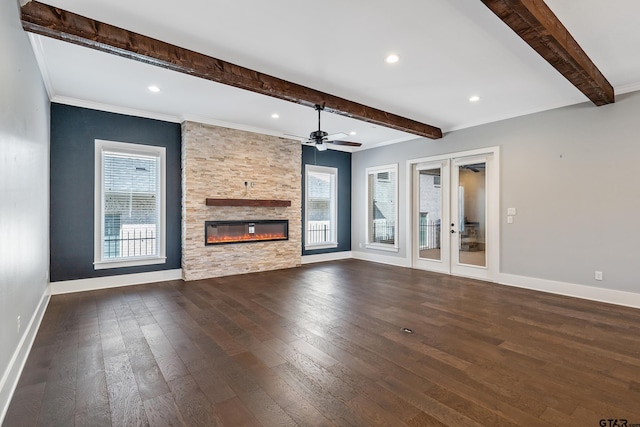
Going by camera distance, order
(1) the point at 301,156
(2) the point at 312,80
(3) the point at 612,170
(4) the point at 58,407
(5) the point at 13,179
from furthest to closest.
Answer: (1) the point at 301,156 < (3) the point at 612,170 < (2) the point at 312,80 < (5) the point at 13,179 < (4) the point at 58,407

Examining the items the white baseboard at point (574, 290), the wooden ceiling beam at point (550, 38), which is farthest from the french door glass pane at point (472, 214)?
the wooden ceiling beam at point (550, 38)

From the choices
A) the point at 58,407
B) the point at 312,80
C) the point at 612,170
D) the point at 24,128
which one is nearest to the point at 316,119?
the point at 312,80

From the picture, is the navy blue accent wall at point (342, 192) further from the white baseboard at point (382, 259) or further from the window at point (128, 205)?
the window at point (128, 205)

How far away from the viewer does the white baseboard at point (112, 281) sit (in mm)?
4984

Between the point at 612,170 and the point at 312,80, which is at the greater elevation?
the point at 312,80

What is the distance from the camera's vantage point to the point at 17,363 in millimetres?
2510

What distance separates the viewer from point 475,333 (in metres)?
3.38

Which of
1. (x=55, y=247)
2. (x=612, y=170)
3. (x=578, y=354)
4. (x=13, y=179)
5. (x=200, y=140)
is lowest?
(x=578, y=354)

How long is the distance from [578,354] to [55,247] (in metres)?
6.87

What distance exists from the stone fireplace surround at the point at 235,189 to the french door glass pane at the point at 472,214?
3.55m

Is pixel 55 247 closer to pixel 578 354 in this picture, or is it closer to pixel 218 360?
pixel 218 360

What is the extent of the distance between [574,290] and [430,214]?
2.88 meters

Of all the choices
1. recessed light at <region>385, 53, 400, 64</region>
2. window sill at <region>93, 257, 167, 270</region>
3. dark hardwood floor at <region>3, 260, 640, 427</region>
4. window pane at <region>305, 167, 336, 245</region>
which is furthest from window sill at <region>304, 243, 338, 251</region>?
recessed light at <region>385, 53, 400, 64</region>

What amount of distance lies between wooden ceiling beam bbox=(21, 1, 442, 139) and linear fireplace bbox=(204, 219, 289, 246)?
306cm
